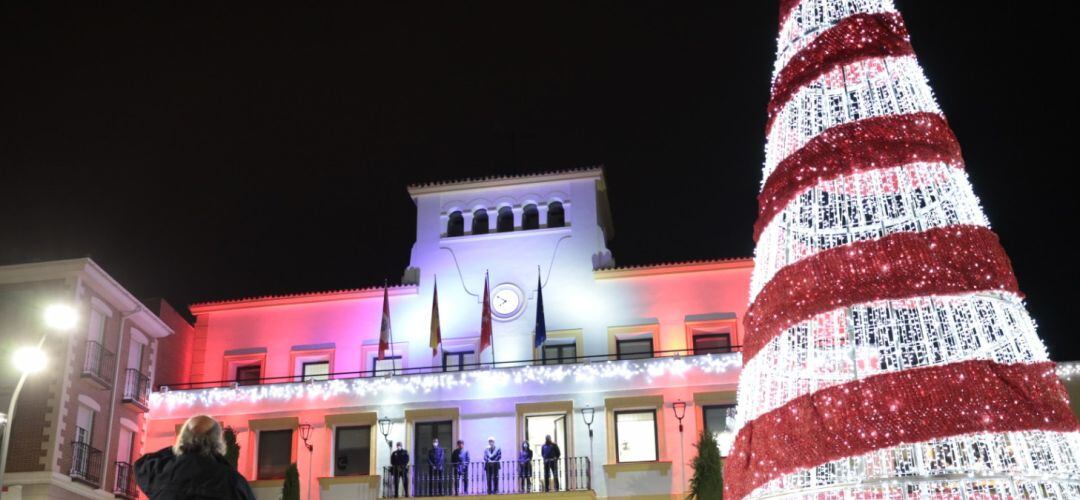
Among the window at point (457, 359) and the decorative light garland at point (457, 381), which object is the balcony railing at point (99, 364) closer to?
the decorative light garland at point (457, 381)

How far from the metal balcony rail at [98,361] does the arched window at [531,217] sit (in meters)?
12.0

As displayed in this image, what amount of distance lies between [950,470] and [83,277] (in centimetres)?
2304

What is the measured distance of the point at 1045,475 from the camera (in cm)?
955

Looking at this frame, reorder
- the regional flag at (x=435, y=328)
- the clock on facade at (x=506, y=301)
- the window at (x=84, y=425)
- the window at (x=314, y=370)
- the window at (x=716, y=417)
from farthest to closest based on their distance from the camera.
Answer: the window at (x=314, y=370)
the clock on facade at (x=506, y=301)
the regional flag at (x=435, y=328)
the window at (x=716, y=417)
the window at (x=84, y=425)

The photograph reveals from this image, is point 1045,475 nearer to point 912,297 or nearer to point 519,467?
point 912,297

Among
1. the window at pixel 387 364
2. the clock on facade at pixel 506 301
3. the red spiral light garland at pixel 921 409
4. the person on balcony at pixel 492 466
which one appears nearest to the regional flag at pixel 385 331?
the window at pixel 387 364

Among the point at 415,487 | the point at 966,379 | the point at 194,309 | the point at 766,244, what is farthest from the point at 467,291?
the point at 966,379

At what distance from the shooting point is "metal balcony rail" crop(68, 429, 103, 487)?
25922mm

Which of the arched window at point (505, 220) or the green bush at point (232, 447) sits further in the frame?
the arched window at point (505, 220)

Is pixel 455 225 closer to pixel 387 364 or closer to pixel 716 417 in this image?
pixel 387 364

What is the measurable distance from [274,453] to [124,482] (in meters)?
3.92

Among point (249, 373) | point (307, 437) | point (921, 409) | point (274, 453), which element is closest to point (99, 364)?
point (249, 373)

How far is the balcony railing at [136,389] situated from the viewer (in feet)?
94.7

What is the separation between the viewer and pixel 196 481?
5758 mm
